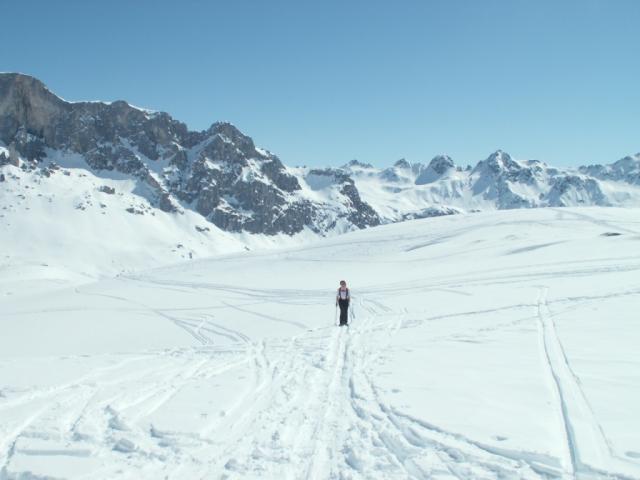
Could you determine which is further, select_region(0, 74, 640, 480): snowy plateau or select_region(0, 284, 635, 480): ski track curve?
select_region(0, 74, 640, 480): snowy plateau

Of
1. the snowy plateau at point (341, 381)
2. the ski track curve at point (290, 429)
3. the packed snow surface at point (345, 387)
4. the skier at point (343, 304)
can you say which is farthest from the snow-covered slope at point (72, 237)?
the ski track curve at point (290, 429)

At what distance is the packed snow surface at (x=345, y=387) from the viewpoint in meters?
6.04

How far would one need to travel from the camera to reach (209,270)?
42375 mm

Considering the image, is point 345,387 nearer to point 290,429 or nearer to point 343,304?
point 290,429

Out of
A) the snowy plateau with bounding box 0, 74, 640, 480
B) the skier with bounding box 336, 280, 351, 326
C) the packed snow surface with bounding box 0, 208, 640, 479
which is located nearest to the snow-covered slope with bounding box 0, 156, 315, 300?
the snowy plateau with bounding box 0, 74, 640, 480

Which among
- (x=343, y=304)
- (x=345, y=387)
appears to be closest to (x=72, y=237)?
(x=343, y=304)

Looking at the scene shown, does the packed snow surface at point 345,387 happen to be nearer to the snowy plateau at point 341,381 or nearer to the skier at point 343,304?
the snowy plateau at point 341,381

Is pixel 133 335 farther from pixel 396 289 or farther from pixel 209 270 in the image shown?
pixel 209 270

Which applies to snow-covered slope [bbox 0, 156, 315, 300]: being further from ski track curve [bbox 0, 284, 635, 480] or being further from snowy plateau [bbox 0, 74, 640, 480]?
ski track curve [bbox 0, 284, 635, 480]

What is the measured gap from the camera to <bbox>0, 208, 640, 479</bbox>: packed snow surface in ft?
19.8

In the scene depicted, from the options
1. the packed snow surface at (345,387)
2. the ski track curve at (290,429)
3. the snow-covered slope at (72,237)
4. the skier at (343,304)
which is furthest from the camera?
the snow-covered slope at (72,237)

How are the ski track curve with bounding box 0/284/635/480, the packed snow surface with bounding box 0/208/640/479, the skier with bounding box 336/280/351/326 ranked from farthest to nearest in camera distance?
1. the skier with bounding box 336/280/351/326
2. the packed snow surface with bounding box 0/208/640/479
3. the ski track curve with bounding box 0/284/635/480

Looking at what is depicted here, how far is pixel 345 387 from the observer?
9.22 metres

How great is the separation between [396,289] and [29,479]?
2116 centimetres
